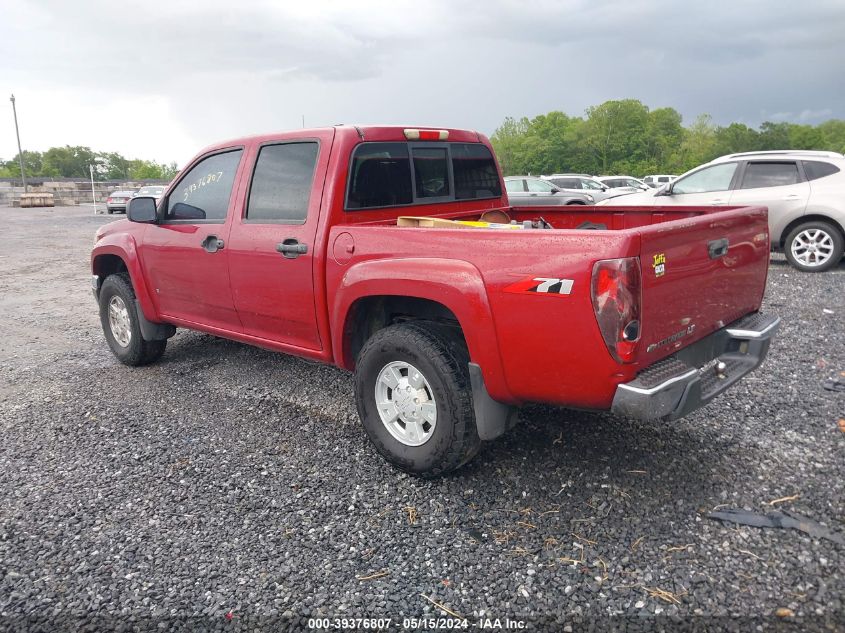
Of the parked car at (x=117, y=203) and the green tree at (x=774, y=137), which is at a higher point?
the green tree at (x=774, y=137)

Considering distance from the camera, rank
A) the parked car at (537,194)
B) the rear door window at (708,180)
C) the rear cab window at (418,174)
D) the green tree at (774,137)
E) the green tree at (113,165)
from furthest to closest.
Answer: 1. the green tree at (113,165)
2. the green tree at (774,137)
3. the parked car at (537,194)
4. the rear door window at (708,180)
5. the rear cab window at (418,174)

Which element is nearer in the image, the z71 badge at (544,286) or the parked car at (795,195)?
the z71 badge at (544,286)

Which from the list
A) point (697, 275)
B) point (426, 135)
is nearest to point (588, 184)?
point (426, 135)

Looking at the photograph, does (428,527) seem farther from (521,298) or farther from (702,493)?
(702,493)

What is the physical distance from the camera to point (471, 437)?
10.9 feet

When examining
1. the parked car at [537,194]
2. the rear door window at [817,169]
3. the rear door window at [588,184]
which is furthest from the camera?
the rear door window at [588,184]

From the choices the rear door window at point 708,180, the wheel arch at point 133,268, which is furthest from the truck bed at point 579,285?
the rear door window at point 708,180

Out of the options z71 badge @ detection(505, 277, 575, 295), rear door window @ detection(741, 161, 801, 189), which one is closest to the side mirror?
z71 badge @ detection(505, 277, 575, 295)

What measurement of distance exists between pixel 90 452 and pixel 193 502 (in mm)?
1058

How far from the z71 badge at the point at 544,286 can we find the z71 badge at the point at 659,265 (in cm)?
37

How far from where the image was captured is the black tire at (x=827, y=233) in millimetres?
9500

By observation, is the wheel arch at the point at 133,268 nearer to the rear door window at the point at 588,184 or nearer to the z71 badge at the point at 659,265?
the z71 badge at the point at 659,265

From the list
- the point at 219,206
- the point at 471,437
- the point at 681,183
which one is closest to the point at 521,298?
the point at 471,437

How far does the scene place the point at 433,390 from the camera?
333 centimetres
